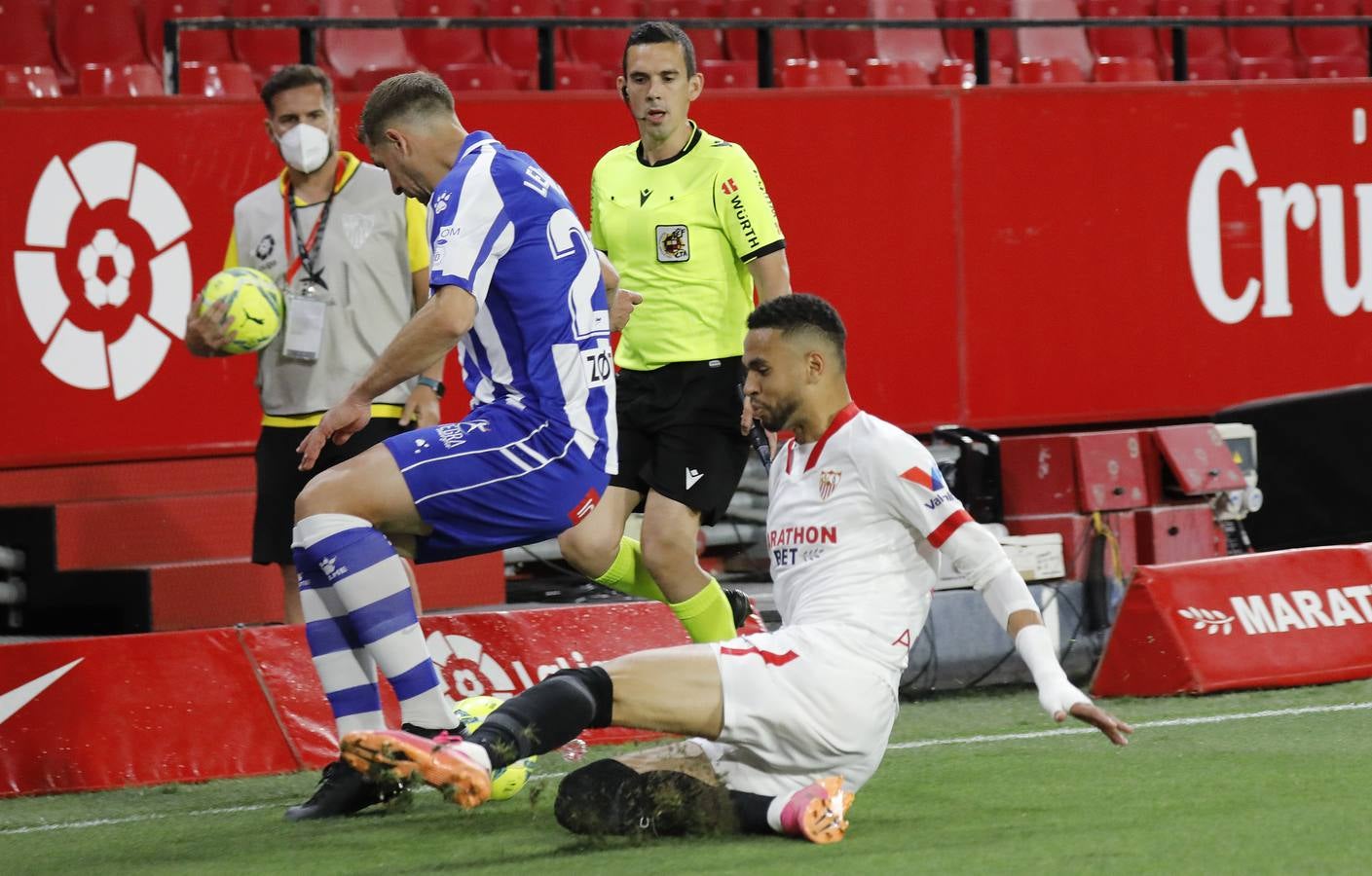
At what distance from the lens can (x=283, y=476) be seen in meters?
7.14

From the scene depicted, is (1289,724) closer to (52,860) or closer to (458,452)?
(458,452)

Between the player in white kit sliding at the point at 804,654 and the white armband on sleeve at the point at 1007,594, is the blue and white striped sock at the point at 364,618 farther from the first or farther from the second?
the white armband on sleeve at the point at 1007,594

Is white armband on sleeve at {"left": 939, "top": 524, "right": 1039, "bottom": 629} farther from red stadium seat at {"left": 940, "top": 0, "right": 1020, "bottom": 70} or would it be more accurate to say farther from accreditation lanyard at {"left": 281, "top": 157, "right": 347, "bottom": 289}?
red stadium seat at {"left": 940, "top": 0, "right": 1020, "bottom": 70}

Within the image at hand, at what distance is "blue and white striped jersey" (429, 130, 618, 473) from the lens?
5512mm

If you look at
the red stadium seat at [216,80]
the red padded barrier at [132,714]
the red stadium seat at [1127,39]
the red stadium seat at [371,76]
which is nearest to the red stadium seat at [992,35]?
the red stadium seat at [1127,39]

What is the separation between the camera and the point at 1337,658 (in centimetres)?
795

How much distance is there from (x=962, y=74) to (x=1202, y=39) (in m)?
2.36

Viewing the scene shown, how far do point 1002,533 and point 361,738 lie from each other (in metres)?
4.71

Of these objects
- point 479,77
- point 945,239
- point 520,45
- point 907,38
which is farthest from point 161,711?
point 907,38

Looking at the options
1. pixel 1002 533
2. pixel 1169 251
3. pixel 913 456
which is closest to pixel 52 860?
pixel 913 456

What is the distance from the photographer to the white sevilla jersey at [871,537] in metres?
5.07

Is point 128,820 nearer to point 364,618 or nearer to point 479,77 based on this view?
point 364,618

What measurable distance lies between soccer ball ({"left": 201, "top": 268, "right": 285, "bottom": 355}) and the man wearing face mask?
18 centimetres

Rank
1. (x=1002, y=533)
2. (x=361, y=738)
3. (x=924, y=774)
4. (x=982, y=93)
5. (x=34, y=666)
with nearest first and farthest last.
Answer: (x=361, y=738), (x=924, y=774), (x=34, y=666), (x=1002, y=533), (x=982, y=93)
